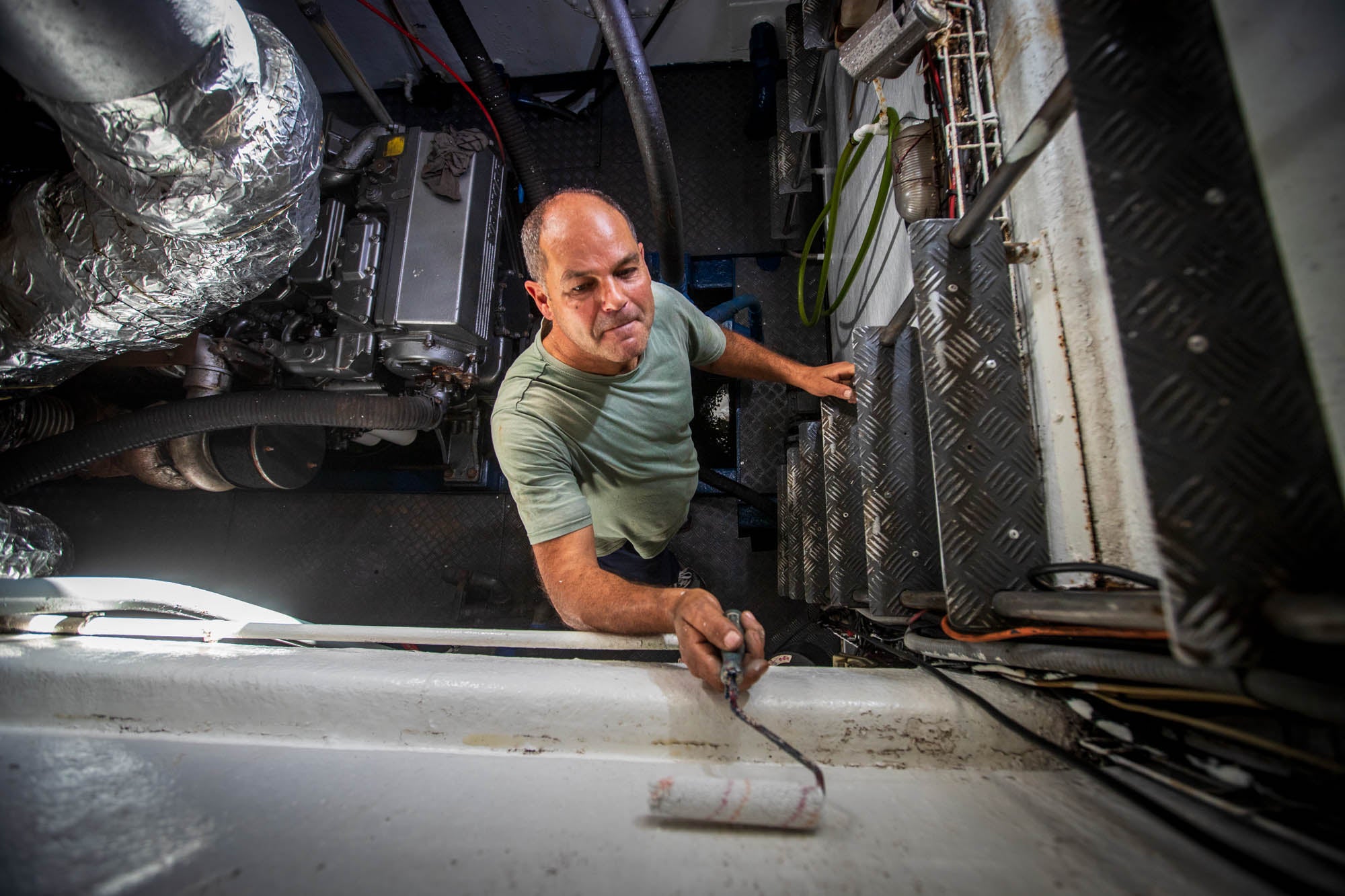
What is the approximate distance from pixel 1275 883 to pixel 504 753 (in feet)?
3.86

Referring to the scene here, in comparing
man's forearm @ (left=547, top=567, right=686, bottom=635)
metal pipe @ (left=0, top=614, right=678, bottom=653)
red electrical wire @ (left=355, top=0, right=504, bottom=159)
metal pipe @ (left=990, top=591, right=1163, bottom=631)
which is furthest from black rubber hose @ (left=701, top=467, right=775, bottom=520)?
red electrical wire @ (left=355, top=0, right=504, bottom=159)

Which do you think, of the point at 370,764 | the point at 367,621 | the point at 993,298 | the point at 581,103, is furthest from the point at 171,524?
the point at 993,298

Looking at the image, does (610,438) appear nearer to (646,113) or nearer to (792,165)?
(646,113)

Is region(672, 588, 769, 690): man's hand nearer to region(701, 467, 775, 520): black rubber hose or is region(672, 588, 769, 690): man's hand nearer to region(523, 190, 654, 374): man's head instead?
region(523, 190, 654, 374): man's head

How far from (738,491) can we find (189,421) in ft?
9.13

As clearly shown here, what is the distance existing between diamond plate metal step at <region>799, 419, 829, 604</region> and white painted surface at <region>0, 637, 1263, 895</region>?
4.00ft

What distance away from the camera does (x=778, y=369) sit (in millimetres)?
2453

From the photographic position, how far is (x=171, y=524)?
359 centimetres

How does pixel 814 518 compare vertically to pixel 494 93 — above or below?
below

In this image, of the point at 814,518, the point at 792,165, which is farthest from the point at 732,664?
the point at 792,165

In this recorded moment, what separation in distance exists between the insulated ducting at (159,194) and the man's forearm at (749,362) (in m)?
1.87

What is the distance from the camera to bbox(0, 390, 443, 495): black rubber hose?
2416mm

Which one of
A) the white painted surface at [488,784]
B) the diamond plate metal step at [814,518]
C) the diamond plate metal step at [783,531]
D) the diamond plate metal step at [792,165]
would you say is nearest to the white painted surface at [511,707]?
the white painted surface at [488,784]

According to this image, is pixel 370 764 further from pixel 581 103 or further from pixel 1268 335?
pixel 581 103
